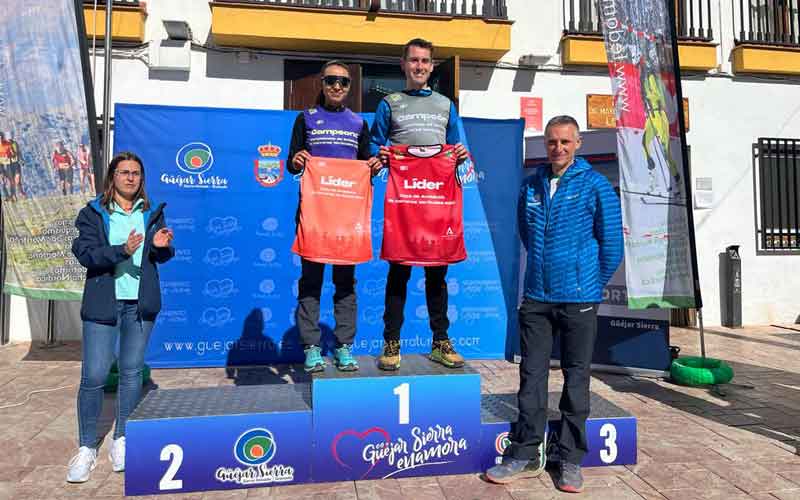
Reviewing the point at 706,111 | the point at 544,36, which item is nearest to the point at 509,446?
the point at 544,36

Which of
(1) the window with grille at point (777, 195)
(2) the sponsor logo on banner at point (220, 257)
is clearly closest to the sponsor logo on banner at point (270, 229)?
(2) the sponsor logo on banner at point (220, 257)

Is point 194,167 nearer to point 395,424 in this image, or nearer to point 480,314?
point 480,314

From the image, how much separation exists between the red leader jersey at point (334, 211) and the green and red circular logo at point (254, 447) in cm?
104

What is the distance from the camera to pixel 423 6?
757 centimetres

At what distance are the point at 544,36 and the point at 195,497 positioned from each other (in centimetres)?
744

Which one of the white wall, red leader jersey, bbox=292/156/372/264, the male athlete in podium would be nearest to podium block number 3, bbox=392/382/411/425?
the male athlete in podium

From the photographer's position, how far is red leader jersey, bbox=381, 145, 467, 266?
322 centimetres

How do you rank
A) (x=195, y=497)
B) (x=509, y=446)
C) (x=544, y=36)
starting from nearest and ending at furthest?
(x=195, y=497) → (x=509, y=446) → (x=544, y=36)

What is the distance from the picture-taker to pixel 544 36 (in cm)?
778

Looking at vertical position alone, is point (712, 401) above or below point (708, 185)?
below

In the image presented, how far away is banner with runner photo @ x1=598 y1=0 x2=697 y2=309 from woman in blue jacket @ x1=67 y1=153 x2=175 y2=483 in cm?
380

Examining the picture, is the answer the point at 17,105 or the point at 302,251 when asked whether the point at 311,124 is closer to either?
the point at 302,251

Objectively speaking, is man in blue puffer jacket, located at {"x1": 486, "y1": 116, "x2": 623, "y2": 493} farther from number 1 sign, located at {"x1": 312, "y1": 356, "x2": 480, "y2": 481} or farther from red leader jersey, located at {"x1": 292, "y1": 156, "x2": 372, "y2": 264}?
red leader jersey, located at {"x1": 292, "y1": 156, "x2": 372, "y2": 264}

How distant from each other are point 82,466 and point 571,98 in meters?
7.37
